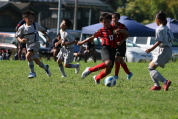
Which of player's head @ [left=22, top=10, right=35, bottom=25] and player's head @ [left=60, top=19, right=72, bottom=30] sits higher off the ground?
player's head @ [left=22, top=10, right=35, bottom=25]

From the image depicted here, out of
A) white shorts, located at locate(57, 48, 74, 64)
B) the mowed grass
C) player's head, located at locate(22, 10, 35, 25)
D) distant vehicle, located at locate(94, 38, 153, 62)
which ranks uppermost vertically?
player's head, located at locate(22, 10, 35, 25)

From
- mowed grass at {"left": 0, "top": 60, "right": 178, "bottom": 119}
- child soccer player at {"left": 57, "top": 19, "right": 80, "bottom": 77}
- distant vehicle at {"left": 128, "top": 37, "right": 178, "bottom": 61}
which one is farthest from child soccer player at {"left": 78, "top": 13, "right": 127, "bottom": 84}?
→ distant vehicle at {"left": 128, "top": 37, "right": 178, "bottom": 61}

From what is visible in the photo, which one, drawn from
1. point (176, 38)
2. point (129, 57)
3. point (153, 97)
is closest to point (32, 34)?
point (153, 97)

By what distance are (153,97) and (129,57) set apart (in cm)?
1529

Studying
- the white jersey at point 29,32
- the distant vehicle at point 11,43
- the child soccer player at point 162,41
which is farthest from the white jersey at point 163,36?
the distant vehicle at point 11,43

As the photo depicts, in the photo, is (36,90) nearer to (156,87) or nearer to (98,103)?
(98,103)

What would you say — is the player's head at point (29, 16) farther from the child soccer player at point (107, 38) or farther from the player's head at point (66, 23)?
the child soccer player at point (107, 38)

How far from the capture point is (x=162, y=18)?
8.88m

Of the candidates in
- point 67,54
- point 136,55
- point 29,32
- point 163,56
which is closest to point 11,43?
point 136,55

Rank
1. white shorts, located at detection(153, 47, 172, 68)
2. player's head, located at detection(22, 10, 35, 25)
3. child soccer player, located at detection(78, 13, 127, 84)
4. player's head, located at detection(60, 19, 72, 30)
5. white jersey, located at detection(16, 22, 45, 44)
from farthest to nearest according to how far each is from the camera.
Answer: player's head, located at detection(60, 19, 72, 30), white jersey, located at detection(16, 22, 45, 44), player's head, located at detection(22, 10, 35, 25), child soccer player, located at detection(78, 13, 127, 84), white shorts, located at detection(153, 47, 172, 68)

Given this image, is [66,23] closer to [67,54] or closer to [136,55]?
[67,54]

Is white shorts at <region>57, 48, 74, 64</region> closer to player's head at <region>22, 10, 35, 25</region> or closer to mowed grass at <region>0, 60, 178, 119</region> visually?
player's head at <region>22, 10, 35, 25</region>

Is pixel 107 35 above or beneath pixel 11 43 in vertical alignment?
above

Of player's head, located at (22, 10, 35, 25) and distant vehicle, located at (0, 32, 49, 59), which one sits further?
distant vehicle, located at (0, 32, 49, 59)
